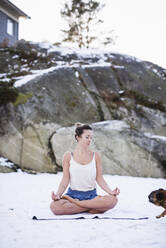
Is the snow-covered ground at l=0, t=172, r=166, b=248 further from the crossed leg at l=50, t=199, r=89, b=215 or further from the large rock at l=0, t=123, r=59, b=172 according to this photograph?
the large rock at l=0, t=123, r=59, b=172

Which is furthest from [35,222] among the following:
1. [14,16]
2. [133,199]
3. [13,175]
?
[14,16]

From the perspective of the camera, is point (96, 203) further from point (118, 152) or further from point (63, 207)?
point (118, 152)

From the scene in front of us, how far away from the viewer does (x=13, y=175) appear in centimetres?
746

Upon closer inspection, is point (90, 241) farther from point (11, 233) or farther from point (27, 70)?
point (27, 70)

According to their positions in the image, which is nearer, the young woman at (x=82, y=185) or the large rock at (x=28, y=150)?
the young woman at (x=82, y=185)

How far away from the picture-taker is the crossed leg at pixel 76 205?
366cm

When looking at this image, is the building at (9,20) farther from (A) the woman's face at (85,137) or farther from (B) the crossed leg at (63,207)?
(B) the crossed leg at (63,207)

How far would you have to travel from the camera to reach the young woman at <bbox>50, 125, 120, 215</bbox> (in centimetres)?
370

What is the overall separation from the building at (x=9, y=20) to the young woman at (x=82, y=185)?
730 inches

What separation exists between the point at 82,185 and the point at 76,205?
31 cm

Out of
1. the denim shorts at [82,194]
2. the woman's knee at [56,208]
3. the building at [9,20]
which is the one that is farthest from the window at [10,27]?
the woman's knee at [56,208]

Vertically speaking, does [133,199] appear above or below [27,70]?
below

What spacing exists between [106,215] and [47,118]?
5.46 meters

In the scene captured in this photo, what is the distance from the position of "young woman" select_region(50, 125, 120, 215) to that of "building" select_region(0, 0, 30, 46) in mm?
18544
